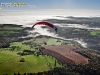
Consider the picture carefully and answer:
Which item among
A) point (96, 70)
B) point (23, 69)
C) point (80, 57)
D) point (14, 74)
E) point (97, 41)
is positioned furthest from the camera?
point (97, 41)

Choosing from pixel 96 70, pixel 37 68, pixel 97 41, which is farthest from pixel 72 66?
pixel 97 41

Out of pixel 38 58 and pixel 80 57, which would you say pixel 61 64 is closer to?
pixel 38 58

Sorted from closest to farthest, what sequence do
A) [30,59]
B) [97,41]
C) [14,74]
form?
1. [14,74]
2. [30,59]
3. [97,41]

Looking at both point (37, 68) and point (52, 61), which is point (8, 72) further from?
point (52, 61)

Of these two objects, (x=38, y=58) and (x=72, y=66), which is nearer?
(x=72, y=66)

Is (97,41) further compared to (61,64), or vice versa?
(97,41)

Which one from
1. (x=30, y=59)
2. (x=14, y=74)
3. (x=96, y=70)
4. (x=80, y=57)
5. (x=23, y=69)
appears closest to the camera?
(x=14, y=74)

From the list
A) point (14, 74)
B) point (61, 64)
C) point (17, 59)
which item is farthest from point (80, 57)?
point (14, 74)

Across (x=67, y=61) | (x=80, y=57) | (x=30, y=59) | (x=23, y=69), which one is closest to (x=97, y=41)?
(x=80, y=57)
